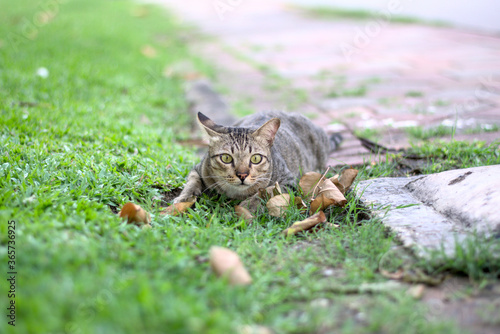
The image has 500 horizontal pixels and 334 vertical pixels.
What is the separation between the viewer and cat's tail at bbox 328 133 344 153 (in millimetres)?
4203

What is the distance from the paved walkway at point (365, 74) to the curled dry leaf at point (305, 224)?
127cm

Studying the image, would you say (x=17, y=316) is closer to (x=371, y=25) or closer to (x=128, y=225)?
(x=128, y=225)

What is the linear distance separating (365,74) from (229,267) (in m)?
5.72

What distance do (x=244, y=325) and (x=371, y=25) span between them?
1137cm

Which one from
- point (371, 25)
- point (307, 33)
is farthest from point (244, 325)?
point (371, 25)

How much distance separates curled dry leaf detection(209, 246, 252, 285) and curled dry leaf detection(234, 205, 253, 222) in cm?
81

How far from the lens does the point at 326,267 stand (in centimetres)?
223

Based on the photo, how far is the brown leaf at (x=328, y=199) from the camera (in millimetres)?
2812

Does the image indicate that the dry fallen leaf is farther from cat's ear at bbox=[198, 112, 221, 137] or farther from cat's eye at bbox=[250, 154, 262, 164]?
cat's ear at bbox=[198, 112, 221, 137]

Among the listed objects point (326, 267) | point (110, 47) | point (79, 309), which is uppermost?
point (110, 47)

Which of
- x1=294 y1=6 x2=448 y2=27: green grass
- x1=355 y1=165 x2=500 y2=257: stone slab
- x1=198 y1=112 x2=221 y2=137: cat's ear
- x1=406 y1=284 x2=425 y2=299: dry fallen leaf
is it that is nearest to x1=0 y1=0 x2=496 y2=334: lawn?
x1=406 y1=284 x2=425 y2=299: dry fallen leaf

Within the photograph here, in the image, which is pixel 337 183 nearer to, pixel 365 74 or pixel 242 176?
pixel 242 176

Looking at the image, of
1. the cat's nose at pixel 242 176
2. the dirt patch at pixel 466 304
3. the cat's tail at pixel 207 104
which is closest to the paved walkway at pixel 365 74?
the cat's tail at pixel 207 104

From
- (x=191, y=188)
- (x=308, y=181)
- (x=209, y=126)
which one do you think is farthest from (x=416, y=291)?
(x=209, y=126)
